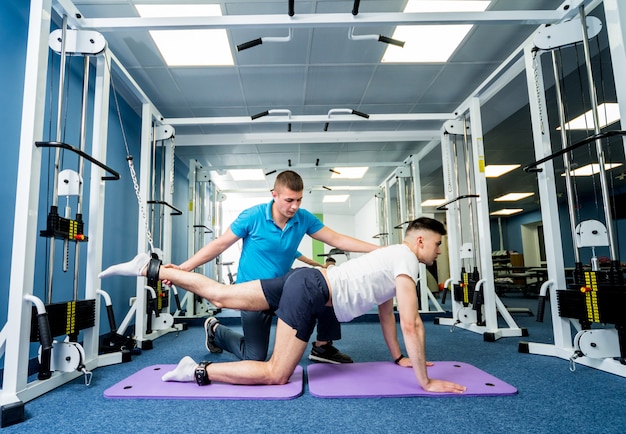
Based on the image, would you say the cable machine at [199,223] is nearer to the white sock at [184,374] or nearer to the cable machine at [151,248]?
the cable machine at [151,248]

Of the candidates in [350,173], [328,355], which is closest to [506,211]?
[350,173]

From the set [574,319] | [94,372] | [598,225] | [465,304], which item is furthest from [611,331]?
[94,372]

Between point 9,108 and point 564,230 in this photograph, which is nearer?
point 9,108

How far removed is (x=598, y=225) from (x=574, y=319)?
604mm

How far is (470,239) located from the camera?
12.9 ft

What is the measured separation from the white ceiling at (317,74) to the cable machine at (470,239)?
1.41 ft

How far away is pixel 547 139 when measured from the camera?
2.68m

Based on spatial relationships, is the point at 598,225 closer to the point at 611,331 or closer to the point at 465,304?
the point at 611,331

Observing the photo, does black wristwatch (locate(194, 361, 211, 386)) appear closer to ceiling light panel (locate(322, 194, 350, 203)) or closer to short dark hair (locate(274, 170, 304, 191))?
short dark hair (locate(274, 170, 304, 191))

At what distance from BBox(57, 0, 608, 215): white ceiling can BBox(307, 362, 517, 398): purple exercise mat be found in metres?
2.06

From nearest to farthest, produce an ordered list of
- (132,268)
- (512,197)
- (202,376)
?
(202,376) < (132,268) < (512,197)

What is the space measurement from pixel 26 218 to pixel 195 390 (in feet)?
3.66

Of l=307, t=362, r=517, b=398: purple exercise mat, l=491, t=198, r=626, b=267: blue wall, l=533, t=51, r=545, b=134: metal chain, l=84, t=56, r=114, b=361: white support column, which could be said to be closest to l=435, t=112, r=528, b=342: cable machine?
l=533, t=51, r=545, b=134: metal chain

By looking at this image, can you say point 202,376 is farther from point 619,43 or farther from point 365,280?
point 619,43
